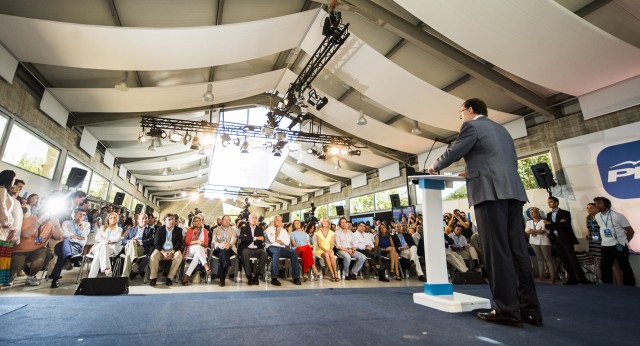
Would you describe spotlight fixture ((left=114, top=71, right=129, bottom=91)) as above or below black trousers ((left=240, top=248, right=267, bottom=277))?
above

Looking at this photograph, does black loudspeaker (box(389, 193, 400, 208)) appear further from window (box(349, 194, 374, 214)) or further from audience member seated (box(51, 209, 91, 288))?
audience member seated (box(51, 209, 91, 288))

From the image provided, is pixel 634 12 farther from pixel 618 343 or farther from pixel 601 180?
pixel 618 343

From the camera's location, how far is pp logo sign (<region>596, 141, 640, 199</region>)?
452 cm

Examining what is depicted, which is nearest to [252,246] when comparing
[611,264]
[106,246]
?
[106,246]

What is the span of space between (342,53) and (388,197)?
6234mm

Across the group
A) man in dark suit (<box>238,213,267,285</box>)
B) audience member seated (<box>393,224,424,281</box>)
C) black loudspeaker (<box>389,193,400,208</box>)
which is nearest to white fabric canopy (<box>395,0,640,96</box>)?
audience member seated (<box>393,224,424,281</box>)

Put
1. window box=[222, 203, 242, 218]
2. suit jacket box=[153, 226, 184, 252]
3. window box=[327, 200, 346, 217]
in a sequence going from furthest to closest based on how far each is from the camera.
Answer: window box=[222, 203, 242, 218] → window box=[327, 200, 346, 217] → suit jacket box=[153, 226, 184, 252]

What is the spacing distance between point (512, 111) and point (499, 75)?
5.97ft

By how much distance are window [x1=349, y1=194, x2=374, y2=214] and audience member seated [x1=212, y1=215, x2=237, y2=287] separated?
743cm

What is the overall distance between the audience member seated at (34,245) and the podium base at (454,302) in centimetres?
495

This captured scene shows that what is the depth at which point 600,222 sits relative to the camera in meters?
4.37

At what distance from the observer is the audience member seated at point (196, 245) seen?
432 centimetres

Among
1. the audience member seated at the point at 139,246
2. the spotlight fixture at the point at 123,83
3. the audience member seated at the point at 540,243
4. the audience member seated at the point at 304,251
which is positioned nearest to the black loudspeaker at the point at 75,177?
the spotlight fixture at the point at 123,83

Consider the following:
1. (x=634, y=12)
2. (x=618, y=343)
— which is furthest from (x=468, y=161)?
(x=634, y=12)
